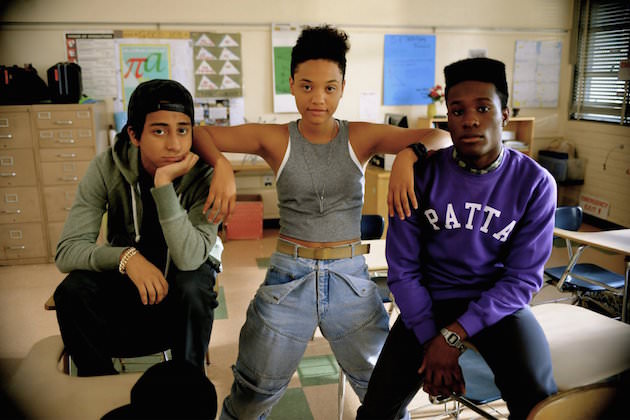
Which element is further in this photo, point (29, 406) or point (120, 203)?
point (120, 203)

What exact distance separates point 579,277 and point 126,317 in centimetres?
279

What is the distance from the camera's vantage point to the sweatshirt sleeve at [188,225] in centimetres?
155

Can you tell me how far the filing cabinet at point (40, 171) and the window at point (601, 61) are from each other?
561 centimetres

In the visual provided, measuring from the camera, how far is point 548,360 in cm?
144

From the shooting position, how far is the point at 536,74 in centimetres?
642

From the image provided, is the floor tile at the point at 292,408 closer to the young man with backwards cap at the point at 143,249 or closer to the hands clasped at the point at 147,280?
the young man with backwards cap at the point at 143,249

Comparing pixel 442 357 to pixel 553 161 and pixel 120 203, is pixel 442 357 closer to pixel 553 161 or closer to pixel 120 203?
pixel 120 203

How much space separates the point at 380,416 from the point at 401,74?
16.7 ft

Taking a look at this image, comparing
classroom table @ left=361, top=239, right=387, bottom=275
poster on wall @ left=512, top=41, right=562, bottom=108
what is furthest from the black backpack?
poster on wall @ left=512, top=41, right=562, bottom=108

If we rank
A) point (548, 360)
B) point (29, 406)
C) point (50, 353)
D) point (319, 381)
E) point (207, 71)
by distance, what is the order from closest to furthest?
1. point (29, 406)
2. point (50, 353)
3. point (548, 360)
4. point (319, 381)
5. point (207, 71)

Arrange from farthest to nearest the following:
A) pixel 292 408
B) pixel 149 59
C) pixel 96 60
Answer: pixel 149 59 < pixel 96 60 < pixel 292 408

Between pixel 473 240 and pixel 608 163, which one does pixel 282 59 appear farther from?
pixel 473 240

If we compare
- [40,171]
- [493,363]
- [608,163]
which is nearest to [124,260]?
[493,363]

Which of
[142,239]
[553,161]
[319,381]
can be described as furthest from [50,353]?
[553,161]
